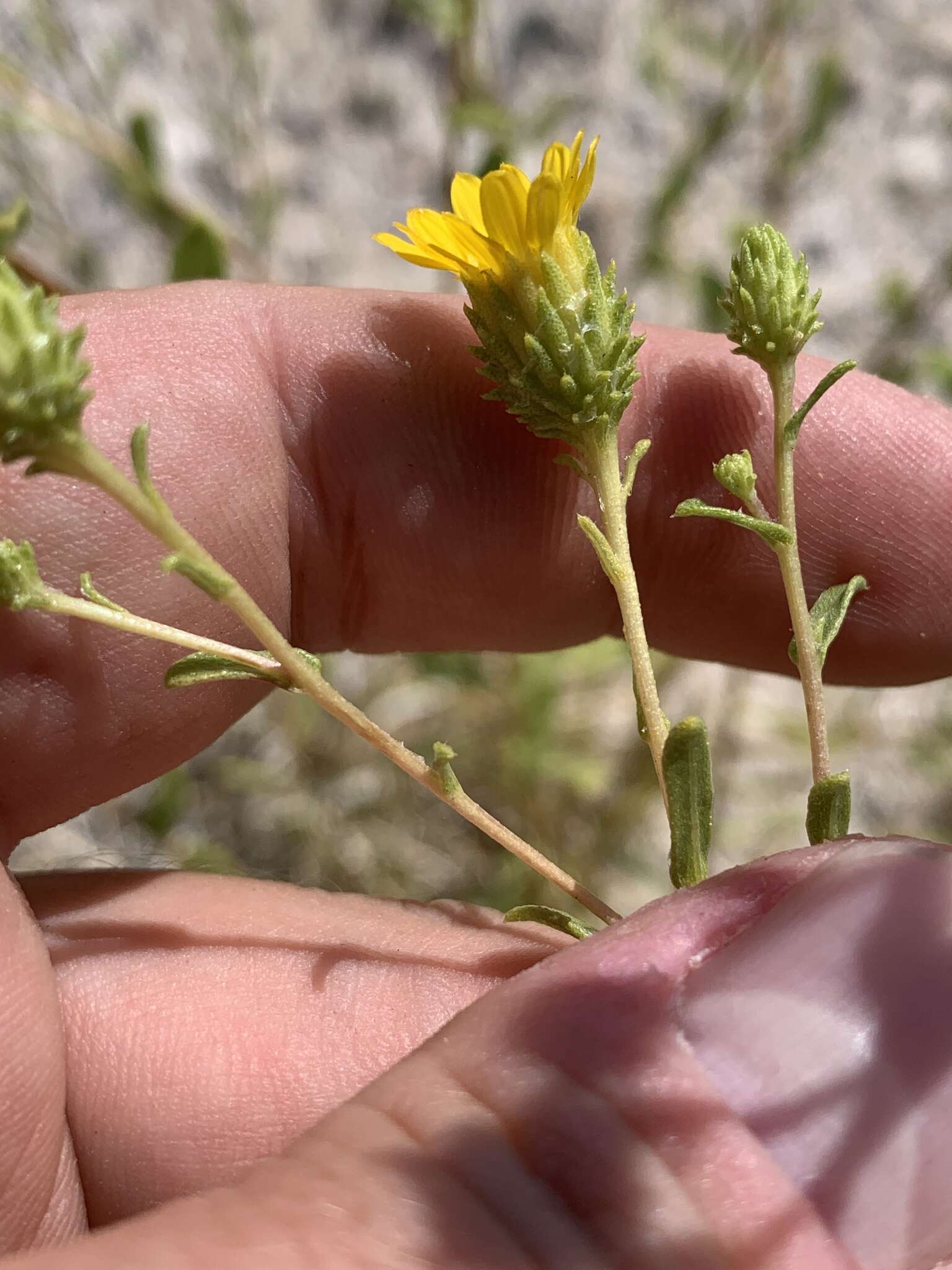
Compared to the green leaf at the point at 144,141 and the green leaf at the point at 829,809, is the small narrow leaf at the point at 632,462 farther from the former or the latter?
the green leaf at the point at 144,141

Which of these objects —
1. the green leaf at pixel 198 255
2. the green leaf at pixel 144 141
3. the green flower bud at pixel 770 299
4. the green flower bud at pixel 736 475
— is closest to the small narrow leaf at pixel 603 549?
the green flower bud at pixel 736 475

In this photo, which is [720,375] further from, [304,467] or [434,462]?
[304,467]

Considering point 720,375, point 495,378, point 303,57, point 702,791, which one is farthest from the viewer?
point 303,57

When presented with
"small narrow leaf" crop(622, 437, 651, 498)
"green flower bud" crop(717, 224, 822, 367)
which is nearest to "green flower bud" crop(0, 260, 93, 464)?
"small narrow leaf" crop(622, 437, 651, 498)

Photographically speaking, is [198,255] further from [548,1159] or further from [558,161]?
[548,1159]

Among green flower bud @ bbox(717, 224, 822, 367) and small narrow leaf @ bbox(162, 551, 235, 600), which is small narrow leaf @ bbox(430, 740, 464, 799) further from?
green flower bud @ bbox(717, 224, 822, 367)

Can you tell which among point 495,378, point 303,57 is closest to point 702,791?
point 495,378

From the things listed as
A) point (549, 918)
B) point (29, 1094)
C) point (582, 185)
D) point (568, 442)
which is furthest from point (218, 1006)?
point (582, 185)
